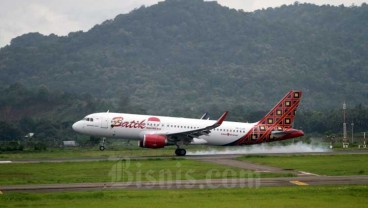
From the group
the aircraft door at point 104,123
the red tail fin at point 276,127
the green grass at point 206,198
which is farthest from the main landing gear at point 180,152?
the green grass at point 206,198

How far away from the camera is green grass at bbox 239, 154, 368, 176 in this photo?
45.8 metres

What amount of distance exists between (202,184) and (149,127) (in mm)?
27918

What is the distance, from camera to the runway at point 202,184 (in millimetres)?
36906

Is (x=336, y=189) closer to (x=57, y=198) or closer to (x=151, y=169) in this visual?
(x=57, y=198)

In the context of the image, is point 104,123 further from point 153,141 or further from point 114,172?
point 114,172

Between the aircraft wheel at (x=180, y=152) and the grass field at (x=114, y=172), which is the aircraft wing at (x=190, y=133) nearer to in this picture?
the aircraft wheel at (x=180, y=152)

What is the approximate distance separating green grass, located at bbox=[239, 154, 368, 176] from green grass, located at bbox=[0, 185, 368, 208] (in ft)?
32.9

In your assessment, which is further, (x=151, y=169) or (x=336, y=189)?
(x=151, y=169)

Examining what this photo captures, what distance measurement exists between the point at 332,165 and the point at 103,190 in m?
20.8

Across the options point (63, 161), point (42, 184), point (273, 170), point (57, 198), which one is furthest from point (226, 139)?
point (57, 198)

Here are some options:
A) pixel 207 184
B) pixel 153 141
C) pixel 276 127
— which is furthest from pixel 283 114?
pixel 207 184

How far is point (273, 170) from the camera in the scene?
47469 millimetres

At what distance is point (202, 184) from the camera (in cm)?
3812

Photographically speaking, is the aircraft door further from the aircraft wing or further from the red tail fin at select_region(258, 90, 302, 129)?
the red tail fin at select_region(258, 90, 302, 129)
